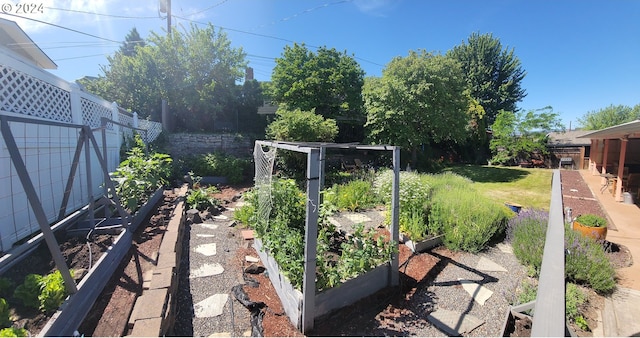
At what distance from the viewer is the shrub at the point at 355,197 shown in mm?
5625

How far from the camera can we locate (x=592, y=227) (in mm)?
3961

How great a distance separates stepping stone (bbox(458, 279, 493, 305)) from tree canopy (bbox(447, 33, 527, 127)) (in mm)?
21742

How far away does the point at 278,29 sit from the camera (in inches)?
435

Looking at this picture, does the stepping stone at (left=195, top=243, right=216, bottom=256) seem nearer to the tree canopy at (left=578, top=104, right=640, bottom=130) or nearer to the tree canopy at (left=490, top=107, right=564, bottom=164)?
the tree canopy at (left=490, top=107, right=564, bottom=164)

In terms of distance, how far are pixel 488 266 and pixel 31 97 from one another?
6.52 metres

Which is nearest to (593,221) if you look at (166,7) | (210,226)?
(210,226)

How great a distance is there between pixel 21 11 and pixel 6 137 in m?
4.17

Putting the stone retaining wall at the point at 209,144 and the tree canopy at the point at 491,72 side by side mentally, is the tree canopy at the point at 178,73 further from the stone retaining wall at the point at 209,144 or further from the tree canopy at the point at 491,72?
the tree canopy at the point at 491,72

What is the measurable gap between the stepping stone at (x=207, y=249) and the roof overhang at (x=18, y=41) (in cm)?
866

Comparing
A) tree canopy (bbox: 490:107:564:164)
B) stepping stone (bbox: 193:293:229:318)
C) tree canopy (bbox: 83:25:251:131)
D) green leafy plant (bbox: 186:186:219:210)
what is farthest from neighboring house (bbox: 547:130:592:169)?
stepping stone (bbox: 193:293:229:318)

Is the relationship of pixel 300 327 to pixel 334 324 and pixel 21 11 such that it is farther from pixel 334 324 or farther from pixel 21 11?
pixel 21 11

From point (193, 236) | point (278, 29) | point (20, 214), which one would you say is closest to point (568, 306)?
point (193, 236)

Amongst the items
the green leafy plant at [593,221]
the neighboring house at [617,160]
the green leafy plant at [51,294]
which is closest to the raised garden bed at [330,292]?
the green leafy plant at [51,294]

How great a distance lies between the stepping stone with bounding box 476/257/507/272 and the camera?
11.0 ft
